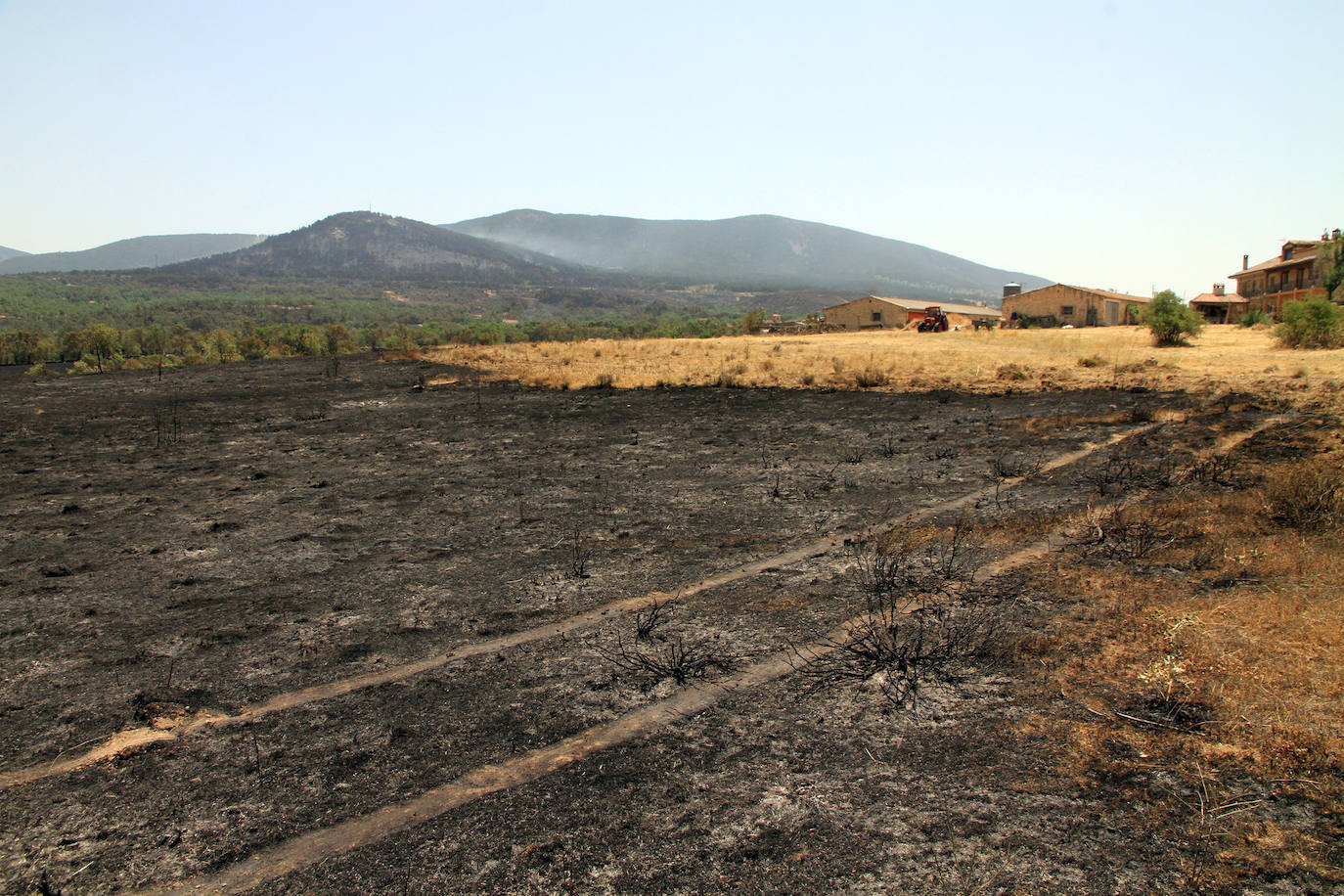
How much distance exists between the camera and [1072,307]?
62969 mm

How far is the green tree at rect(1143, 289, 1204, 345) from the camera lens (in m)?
34.4

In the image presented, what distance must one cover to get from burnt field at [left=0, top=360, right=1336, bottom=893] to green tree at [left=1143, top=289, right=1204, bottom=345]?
24.7m

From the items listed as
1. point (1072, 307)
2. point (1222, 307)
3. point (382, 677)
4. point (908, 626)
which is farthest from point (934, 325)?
point (382, 677)

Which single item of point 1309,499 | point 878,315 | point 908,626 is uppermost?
point 878,315

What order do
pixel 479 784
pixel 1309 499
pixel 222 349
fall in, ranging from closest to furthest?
pixel 479 784, pixel 1309 499, pixel 222 349

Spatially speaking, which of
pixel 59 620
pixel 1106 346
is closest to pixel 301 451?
pixel 59 620

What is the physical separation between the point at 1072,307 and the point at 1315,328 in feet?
120

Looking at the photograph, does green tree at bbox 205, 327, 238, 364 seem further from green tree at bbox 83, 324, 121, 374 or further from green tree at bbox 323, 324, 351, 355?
green tree at bbox 323, 324, 351, 355

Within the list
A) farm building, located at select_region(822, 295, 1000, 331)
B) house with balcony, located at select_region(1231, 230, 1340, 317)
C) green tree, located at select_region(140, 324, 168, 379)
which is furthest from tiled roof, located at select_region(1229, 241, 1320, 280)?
green tree, located at select_region(140, 324, 168, 379)

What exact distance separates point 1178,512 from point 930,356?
83.0ft

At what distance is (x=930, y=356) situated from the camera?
109ft

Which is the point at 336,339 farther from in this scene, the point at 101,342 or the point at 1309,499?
the point at 1309,499

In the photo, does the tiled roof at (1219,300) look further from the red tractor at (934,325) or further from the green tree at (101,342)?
the green tree at (101,342)

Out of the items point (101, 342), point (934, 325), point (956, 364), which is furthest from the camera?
point (934, 325)
